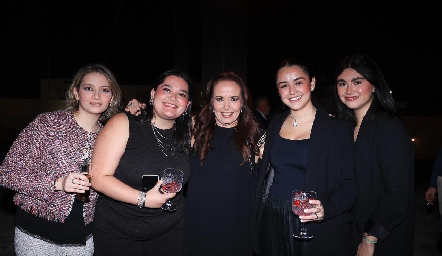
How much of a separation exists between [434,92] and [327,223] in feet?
83.6

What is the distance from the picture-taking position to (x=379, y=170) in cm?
262

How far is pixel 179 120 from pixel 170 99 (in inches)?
13.9

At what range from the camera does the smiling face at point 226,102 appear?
10.2 ft

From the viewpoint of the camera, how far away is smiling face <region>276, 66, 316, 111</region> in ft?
9.59

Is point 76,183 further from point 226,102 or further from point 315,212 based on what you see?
point 315,212

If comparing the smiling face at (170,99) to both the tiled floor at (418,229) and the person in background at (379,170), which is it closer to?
the person in background at (379,170)

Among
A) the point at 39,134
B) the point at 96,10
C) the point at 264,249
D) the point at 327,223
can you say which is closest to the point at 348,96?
the point at 327,223

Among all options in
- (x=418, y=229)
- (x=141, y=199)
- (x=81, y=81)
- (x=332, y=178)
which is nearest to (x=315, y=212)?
(x=332, y=178)

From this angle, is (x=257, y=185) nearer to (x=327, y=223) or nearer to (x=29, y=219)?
(x=327, y=223)

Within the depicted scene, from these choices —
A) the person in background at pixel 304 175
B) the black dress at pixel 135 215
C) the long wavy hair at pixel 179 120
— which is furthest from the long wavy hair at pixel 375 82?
the black dress at pixel 135 215

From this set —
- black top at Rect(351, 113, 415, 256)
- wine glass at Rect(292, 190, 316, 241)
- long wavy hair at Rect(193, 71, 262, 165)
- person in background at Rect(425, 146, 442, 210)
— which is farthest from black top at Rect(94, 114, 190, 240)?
person in background at Rect(425, 146, 442, 210)

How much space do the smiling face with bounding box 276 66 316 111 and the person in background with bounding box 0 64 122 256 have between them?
1792 millimetres

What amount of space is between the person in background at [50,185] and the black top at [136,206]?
219mm

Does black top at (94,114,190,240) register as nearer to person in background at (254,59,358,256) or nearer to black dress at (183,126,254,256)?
black dress at (183,126,254,256)
